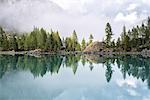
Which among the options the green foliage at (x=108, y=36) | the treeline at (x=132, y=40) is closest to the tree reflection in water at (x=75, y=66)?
the treeline at (x=132, y=40)

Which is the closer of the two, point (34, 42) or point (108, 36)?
point (108, 36)

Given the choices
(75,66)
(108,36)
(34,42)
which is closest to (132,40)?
(108,36)

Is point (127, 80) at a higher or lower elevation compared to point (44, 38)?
lower

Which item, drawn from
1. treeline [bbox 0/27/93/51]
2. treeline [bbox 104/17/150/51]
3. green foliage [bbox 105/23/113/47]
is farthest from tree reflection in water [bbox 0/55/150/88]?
treeline [bbox 0/27/93/51]

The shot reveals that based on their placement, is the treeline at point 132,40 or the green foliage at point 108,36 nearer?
the treeline at point 132,40

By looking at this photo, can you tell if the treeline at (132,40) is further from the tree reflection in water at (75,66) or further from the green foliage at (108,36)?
the tree reflection in water at (75,66)

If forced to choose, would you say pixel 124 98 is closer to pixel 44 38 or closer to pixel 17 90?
pixel 17 90

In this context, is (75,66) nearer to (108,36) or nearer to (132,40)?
(132,40)

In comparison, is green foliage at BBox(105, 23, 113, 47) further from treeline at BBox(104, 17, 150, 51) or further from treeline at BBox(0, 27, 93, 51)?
treeline at BBox(0, 27, 93, 51)

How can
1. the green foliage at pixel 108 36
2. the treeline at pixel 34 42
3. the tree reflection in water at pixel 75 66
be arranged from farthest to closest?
the treeline at pixel 34 42 → the green foliage at pixel 108 36 → the tree reflection in water at pixel 75 66

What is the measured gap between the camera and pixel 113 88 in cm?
3647

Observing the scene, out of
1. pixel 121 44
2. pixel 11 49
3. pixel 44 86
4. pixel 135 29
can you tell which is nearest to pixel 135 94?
pixel 44 86

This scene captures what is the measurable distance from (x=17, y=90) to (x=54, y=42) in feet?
378

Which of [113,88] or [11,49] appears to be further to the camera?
[11,49]
